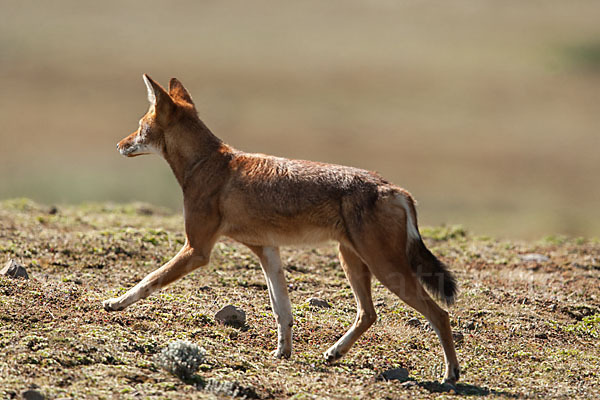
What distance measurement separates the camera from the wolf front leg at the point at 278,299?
27.7 ft

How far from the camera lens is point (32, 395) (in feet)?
21.2

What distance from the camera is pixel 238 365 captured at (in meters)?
7.84

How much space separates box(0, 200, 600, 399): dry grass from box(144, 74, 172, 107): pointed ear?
232 cm

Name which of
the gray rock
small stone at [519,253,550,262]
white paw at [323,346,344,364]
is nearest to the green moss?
small stone at [519,253,550,262]

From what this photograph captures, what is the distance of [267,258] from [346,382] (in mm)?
1671

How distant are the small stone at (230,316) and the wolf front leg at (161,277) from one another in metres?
0.88

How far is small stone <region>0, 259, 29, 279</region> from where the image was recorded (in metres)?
9.64

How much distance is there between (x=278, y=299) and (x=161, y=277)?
4.22 ft

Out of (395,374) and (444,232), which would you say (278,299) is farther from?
(444,232)

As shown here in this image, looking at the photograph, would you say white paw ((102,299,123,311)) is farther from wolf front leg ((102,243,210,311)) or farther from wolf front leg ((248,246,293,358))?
wolf front leg ((248,246,293,358))

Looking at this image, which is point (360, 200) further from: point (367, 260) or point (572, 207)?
point (572, 207)

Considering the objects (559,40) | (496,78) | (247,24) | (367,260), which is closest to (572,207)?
(367,260)

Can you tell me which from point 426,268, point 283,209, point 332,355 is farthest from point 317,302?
point 426,268

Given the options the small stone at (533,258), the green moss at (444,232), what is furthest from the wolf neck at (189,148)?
the small stone at (533,258)
